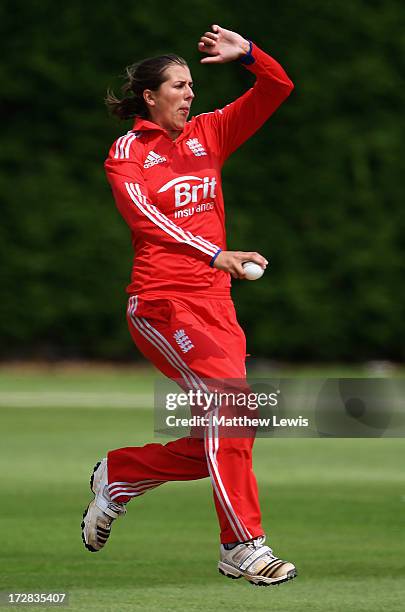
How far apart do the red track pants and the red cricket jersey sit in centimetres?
9

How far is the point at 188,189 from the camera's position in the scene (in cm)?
581

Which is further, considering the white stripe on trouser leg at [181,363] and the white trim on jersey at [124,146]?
the white trim on jersey at [124,146]

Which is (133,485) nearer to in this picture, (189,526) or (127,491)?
(127,491)

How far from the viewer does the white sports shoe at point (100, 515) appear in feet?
20.0

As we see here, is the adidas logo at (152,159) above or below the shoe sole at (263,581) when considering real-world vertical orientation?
above

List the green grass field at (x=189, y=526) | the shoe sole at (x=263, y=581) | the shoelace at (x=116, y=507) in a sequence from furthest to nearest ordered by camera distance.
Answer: the shoelace at (x=116, y=507), the green grass field at (x=189, y=526), the shoe sole at (x=263, y=581)

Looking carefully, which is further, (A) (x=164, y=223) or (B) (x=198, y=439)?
(B) (x=198, y=439)

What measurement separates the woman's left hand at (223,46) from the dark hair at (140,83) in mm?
151

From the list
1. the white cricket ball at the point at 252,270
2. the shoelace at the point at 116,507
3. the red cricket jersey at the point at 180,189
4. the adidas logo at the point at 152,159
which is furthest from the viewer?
the shoelace at the point at 116,507

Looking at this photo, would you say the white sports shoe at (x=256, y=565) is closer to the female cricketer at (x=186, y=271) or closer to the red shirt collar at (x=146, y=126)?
the female cricketer at (x=186, y=271)

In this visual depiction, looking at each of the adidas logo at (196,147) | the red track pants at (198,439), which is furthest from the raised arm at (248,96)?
the red track pants at (198,439)

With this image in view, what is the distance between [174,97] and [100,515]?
176cm

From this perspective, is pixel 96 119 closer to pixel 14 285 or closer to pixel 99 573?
pixel 14 285

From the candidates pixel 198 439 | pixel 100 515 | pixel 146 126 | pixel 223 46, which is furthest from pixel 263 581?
pixel 223 46
